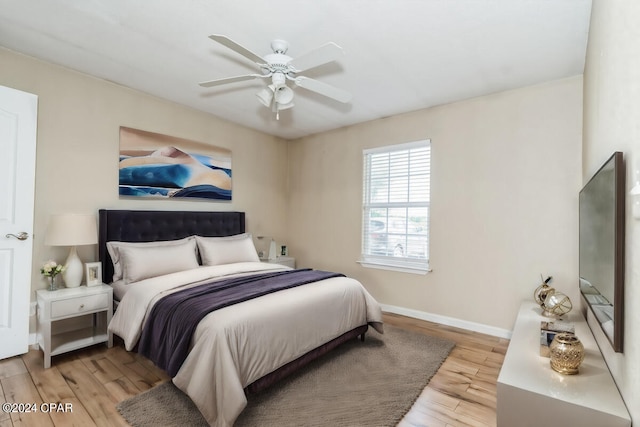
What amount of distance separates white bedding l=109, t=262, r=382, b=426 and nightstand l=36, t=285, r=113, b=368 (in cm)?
23

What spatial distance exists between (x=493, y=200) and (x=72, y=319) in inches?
169

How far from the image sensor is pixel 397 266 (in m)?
3.99

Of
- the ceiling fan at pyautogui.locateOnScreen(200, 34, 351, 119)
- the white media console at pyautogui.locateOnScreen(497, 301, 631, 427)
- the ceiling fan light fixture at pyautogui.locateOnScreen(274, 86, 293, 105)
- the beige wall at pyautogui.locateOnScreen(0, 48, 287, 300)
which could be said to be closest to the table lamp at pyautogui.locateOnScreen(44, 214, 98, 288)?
the beige wall at pyautogui.locateOnScreen(0, 48, 287, 300)

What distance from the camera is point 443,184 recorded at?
3658 millimetres

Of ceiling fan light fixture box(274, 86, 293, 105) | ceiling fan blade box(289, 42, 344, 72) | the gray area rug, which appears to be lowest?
the gray area rug

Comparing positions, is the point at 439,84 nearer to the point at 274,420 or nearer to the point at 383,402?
the point at 383,402

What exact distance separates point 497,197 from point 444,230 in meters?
0.64

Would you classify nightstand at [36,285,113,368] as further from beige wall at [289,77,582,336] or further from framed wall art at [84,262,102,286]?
beige wall at [289,77,582,336]

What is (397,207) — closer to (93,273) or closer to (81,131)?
(93,273)

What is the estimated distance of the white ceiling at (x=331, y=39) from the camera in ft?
6.73

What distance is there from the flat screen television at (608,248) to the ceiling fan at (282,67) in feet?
5.11

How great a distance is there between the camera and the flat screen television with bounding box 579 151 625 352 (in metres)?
1.22

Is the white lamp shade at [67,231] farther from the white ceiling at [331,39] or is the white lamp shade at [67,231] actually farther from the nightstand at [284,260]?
the nightstand at [284,260]

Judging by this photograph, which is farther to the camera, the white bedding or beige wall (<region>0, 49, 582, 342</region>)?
beige wall (<region>0, 49, 582, 342</region>)
